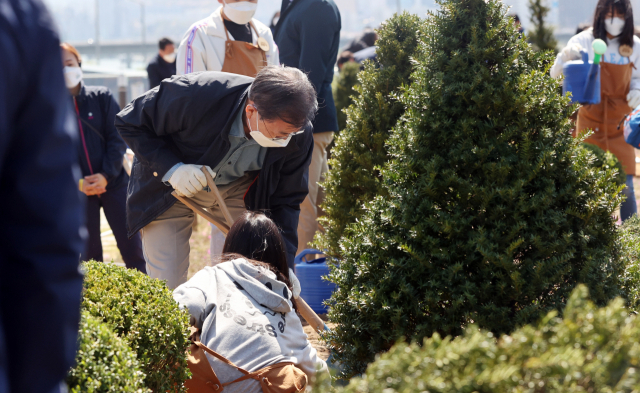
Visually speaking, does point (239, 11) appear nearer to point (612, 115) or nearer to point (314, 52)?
point (314, 52)

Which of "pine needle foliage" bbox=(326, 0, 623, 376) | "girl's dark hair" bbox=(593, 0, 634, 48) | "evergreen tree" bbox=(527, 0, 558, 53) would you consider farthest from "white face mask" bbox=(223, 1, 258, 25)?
"evergreen tree" bbox=(527, 0, 558, 53)

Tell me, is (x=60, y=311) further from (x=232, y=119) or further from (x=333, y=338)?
A: (x=232, y=119)

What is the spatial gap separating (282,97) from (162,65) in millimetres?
5048

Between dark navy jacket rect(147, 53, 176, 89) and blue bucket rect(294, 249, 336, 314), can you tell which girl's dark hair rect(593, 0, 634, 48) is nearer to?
blue bucket rect(294, 249, 336, 314)

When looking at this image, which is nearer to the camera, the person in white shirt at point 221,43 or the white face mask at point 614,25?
the person in white shirt at point 221,43

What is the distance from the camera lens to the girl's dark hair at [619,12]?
5016 millimetres

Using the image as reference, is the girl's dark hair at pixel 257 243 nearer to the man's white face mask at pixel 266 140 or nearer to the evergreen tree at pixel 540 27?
the man's white face mask at pixel 266 140

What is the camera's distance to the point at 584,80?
497cm

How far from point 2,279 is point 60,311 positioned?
9 cm

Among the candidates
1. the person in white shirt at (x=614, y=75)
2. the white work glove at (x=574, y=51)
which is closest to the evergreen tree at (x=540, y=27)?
the person in white shirt at (x=614, y=75)

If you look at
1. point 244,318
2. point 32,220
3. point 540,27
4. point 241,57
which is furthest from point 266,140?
point 540,27

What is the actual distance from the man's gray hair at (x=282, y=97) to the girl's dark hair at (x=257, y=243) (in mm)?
448

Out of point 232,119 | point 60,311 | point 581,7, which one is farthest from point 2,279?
point 581,7

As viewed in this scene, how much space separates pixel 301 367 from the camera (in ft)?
8.23
